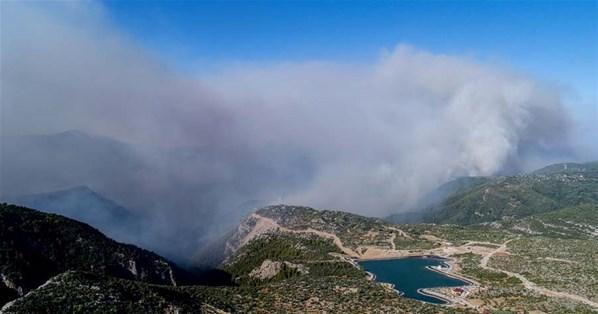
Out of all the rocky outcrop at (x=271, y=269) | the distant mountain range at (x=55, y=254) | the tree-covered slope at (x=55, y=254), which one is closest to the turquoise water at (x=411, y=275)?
the rocky outcrop at (x=271, y=269)

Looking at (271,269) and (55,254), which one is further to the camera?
(271,269)

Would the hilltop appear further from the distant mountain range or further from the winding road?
the distant mountain range

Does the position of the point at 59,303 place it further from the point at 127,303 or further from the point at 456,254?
the point at 456,254

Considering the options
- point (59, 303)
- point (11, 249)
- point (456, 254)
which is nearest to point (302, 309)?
point (59, 303)

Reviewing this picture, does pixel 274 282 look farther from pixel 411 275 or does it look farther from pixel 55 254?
pixel 55 254

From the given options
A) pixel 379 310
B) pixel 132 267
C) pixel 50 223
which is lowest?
pixel 379 310

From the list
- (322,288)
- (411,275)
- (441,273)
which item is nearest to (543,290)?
(441,273)

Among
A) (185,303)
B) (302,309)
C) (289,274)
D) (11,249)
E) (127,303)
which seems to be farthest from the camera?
(289,274)
